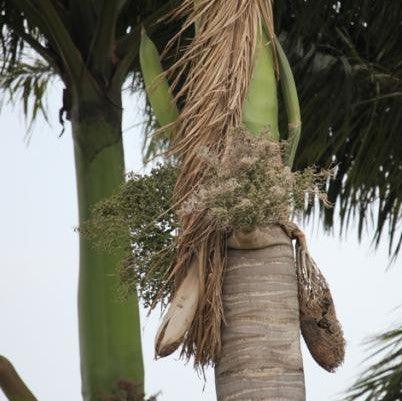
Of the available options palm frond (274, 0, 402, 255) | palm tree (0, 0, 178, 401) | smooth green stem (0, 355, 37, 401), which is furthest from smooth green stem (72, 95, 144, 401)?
palm frond (274, 0, 402, 255)

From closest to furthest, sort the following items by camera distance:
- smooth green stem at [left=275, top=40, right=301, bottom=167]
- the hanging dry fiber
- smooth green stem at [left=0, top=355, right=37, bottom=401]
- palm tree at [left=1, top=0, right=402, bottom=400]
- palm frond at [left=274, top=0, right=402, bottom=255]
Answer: palm tree at [left=1, top=0, right=402, bottom=400], the hanging dry fiber, smooth green stem at [left=275, top=40, right=301, bottom=167], smooth green stem at [left=0, top=355, right=37, bottom=401], palm frond at [left=274, top=0, right=402, bottom=255]

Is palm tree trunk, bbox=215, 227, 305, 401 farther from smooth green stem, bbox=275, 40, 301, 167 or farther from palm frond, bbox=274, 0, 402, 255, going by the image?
palm frond, bbox=274, 0, 402, 255

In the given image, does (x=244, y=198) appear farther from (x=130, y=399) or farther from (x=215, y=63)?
(x=130, y=399)

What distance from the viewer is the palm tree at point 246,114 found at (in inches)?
192

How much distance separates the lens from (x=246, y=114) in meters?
5.15

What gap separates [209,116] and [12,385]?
225 centimetres

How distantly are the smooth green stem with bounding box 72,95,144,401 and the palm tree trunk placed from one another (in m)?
2.33

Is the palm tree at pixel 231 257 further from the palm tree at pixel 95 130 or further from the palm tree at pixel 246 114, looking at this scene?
the palm tree at pixel 95 130

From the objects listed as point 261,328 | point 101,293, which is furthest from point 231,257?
point 101,293

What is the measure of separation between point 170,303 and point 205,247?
0.29 metres

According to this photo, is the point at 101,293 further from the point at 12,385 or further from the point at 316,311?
the point at 316,311

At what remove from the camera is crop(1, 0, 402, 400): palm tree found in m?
4.88

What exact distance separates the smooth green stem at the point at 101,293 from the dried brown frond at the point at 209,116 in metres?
2.20

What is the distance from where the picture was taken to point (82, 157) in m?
7.89
